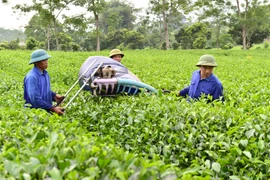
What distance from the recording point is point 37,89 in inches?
168

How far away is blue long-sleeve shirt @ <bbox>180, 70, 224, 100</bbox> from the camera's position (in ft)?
15.8

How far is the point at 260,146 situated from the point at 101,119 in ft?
6.52

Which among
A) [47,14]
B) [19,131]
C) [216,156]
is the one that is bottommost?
[216,156]

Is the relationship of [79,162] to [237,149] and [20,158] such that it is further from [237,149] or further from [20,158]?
[237,149]

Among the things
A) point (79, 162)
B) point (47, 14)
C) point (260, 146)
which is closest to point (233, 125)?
point (260, 146)

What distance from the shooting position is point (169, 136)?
3172mm

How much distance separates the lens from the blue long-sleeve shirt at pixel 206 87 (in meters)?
4.80

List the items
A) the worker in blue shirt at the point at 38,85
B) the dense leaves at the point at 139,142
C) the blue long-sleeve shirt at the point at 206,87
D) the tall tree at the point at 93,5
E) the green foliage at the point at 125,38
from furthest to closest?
the green foliage at the point at 125,38
the tall tree at the point at 93,5
the blue long-sleeve shirt at the point at 206,87
the worker in blue shirt at the point at 38,85
the dense leaves at the point at 139,142

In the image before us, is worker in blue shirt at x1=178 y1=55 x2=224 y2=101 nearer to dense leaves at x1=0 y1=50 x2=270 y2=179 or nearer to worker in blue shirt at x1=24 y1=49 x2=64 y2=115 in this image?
dense leaves at x1=0 y1=50 x2=270 y2=179

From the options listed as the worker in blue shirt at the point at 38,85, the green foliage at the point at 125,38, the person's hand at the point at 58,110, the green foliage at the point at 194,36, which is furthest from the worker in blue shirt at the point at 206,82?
the green foliage at the point at 125,38

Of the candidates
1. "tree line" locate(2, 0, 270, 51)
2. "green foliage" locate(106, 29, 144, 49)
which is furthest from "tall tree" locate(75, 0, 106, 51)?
"green foliage" locate(106, 29, 144, 49)

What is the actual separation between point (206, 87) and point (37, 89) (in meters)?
2.44

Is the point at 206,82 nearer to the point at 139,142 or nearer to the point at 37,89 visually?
the point at 139,142

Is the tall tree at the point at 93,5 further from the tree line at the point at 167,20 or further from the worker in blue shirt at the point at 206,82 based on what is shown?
the worker in blue shirt at the point at 206,82
